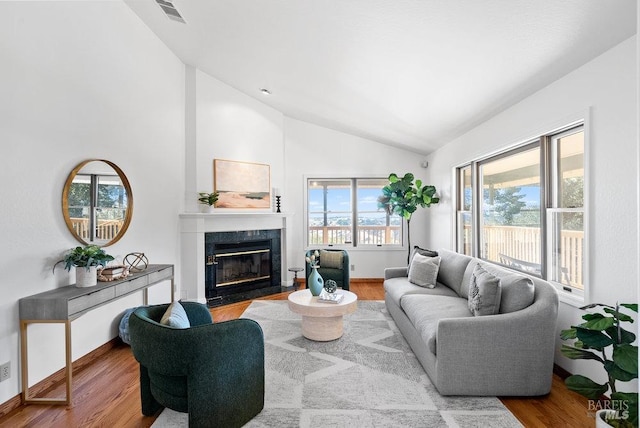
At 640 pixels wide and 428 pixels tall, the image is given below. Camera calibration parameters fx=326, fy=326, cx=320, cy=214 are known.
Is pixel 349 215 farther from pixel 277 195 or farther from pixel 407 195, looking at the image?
pixel 277 195

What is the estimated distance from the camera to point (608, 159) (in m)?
2.21

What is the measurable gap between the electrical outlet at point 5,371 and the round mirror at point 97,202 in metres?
1.01

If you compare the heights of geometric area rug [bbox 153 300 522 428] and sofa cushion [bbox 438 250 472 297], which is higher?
sofa cushion [bbox 438 250 472 297]

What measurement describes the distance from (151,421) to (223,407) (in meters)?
0.62

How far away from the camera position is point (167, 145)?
4.18 meters

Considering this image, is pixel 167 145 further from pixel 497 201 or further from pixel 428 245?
pixel 428 245

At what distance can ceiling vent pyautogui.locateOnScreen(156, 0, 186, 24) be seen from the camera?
10.3 ft

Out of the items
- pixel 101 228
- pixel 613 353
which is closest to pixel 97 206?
pixel 101 228

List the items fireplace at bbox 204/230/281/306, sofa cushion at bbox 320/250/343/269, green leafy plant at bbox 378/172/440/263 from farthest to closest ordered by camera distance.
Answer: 1. green leafy plant at bbox 378/172/440/263
2. sofa cushion at bbox 320/250/343/269
3. fireplace at bbox 204/230/281/306

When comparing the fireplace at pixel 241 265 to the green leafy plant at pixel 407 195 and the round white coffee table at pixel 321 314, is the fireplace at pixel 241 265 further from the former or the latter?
the green leafy plant at pixel 407 195

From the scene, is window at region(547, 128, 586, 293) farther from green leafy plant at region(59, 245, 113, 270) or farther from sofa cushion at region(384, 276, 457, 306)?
green leafy plant at region(59, 245, 113, 270)

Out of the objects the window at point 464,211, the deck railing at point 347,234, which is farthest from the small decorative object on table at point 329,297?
the deck railing at point 347,234

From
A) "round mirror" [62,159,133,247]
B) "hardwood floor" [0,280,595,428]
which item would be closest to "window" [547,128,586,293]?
"hardwood floor" [0,280,595,428]

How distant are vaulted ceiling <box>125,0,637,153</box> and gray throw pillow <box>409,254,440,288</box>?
1.78 metres
